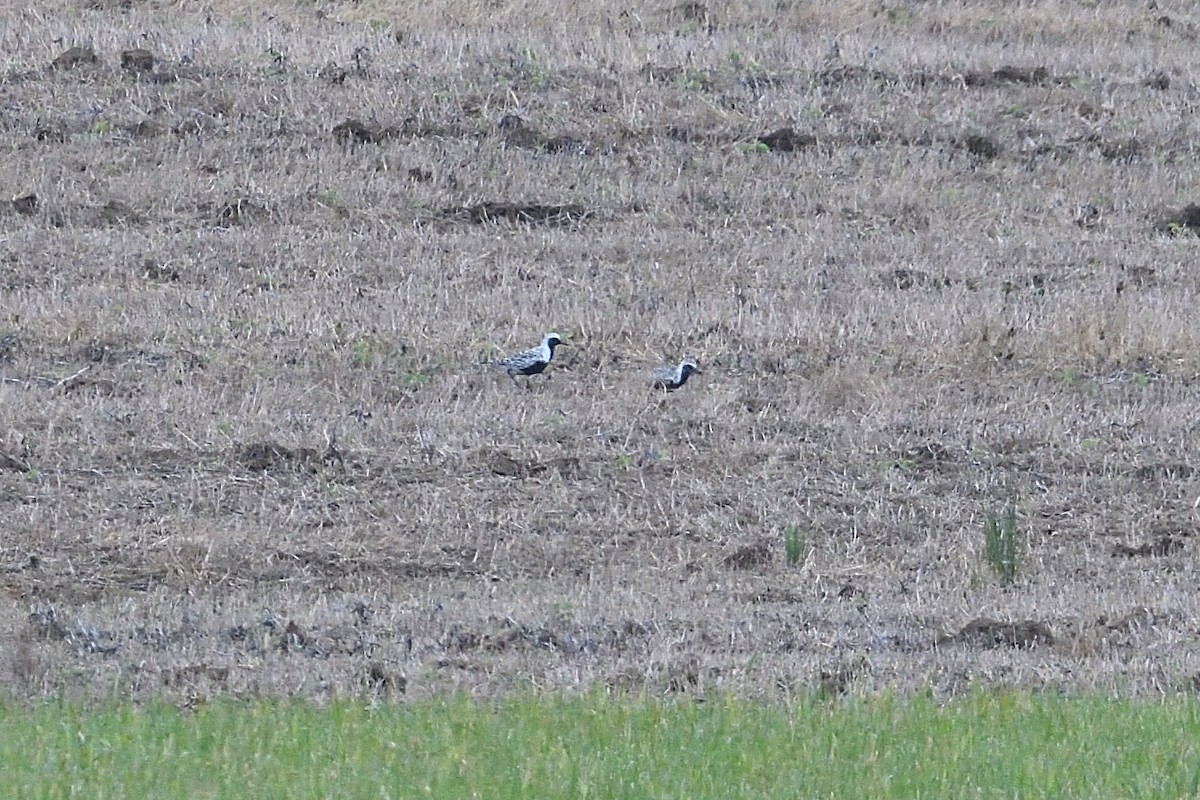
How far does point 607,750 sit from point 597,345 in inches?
303

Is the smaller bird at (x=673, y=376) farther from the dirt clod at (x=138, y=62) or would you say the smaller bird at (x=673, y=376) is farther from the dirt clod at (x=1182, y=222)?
the dirt clod at (x=138, y=62)

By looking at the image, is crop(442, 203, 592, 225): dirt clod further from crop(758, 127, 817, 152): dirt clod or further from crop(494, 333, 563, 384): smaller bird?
crop(494, 333, 563, 384): smaller bird

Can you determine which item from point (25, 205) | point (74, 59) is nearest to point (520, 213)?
point (25, 205)

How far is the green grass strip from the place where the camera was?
5.82 m

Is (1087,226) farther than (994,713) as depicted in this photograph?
Yes

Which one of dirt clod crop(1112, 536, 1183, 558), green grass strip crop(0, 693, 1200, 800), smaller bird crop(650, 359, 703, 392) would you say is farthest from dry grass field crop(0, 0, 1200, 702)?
green grass strip crop(0, 693, 1200, 800)

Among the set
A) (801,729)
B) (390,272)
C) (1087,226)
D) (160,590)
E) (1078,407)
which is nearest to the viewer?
(801,729)

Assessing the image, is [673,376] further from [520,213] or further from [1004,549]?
[520,213]

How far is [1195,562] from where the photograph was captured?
10227 mm

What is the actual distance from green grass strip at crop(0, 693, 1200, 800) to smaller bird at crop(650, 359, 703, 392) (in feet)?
18.9

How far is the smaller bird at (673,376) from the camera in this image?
42.2ft

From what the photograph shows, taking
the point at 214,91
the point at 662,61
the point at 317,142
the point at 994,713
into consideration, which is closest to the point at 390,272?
the point at 317,142

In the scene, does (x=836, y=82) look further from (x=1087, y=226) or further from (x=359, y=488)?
(x=359, y=488)

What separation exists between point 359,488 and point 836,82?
10390 millimetres
